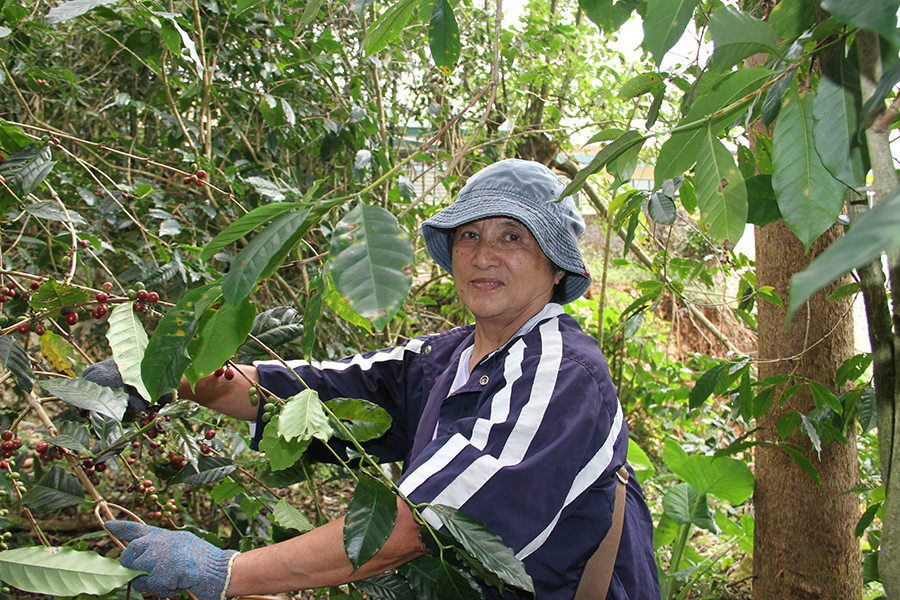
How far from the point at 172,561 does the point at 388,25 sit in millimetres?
1069

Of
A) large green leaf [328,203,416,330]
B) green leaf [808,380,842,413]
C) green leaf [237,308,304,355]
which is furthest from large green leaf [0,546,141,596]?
green leaf [808,380,842,413]

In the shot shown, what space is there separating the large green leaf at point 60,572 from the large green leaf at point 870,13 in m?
1.04

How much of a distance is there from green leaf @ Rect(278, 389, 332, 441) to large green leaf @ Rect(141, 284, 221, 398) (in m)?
0.18

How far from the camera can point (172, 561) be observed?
115 cm

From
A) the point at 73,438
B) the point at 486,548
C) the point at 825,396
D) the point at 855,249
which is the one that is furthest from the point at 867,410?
the point at 73,438

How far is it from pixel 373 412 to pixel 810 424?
150 centimetres

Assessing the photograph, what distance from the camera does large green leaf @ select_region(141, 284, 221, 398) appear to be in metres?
0.74

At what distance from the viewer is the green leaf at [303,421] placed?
902 millimetres

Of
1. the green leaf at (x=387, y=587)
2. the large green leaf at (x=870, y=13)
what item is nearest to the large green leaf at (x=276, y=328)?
the green leaf at (x=387, y=587)

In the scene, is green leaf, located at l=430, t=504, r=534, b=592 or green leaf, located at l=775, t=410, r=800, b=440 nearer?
green leaf, located at l=430, t=504, r=534, b=592

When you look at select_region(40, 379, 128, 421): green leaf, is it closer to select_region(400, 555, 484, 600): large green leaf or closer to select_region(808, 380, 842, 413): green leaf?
select_region(400, 555, 484, 600): large green leaf

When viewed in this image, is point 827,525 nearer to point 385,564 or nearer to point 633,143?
point 385,564

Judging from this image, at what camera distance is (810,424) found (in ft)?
6.23

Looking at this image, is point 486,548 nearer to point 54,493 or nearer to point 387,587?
point 387,587
